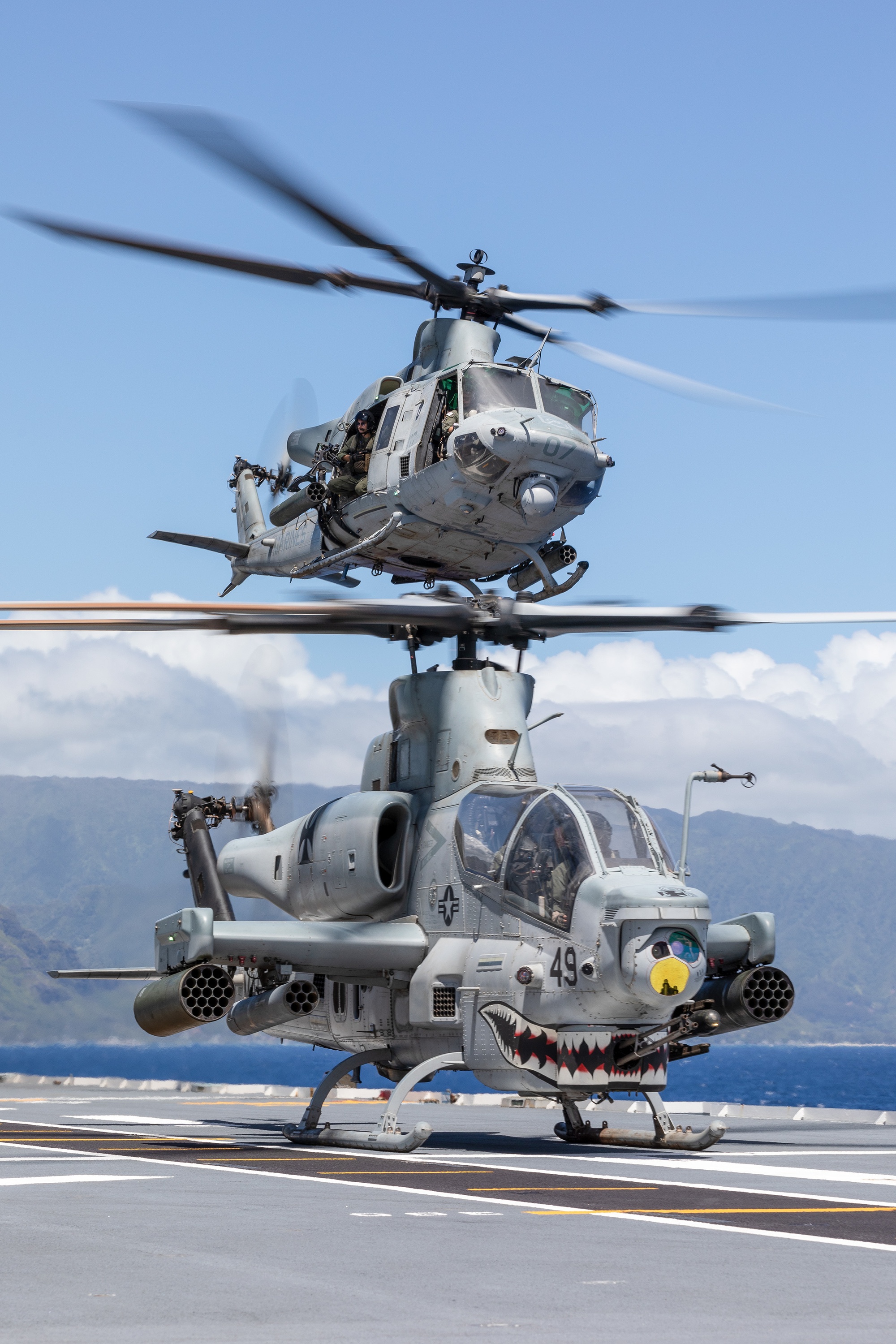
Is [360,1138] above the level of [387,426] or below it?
below

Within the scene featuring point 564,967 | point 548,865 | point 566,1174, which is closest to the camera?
point 566,1174

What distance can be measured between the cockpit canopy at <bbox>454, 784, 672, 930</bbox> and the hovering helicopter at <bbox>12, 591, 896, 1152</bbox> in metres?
0.02

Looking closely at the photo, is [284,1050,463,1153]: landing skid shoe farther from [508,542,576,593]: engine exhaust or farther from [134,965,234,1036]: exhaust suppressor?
[508,542,576,593]: engine exhaust

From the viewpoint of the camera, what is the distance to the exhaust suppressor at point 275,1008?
768 inches

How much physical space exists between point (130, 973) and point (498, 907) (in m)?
6.76

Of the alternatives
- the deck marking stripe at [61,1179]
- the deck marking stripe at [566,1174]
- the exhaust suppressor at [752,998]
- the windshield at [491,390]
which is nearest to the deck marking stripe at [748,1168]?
the deck marking stripe at [566,1174]

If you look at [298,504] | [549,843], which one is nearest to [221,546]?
[298,504]

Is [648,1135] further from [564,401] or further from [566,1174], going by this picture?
[564,401]

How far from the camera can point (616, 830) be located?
16.7 m

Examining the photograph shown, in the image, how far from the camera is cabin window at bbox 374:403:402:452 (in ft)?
69.5

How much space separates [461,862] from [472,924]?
69cm

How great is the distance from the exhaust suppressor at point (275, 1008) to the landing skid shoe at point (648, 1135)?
338 cm

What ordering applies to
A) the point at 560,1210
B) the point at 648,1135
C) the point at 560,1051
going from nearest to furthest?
the point at 560,1210, the point at 560,1051, the point at 648,1135

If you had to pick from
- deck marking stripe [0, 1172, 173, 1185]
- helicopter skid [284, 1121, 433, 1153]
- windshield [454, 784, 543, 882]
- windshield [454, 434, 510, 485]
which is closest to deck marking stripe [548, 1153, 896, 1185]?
helicopter skid [284, 1121, 433, 1153]
